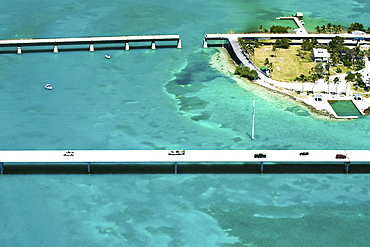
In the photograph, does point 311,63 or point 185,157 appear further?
point 311,63

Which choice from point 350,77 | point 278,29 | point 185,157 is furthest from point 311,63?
point 185,157

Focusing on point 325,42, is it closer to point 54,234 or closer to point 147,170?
point 147,170

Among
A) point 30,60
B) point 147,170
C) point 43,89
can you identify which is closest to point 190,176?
point 147,170

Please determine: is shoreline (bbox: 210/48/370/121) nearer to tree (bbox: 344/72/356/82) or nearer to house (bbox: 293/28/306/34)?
tree (bbox: 344/72/356/82)

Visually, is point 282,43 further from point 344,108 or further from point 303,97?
point 344,108

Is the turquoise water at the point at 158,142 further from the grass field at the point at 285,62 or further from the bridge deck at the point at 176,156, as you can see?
the grass field at the point at 285,62
